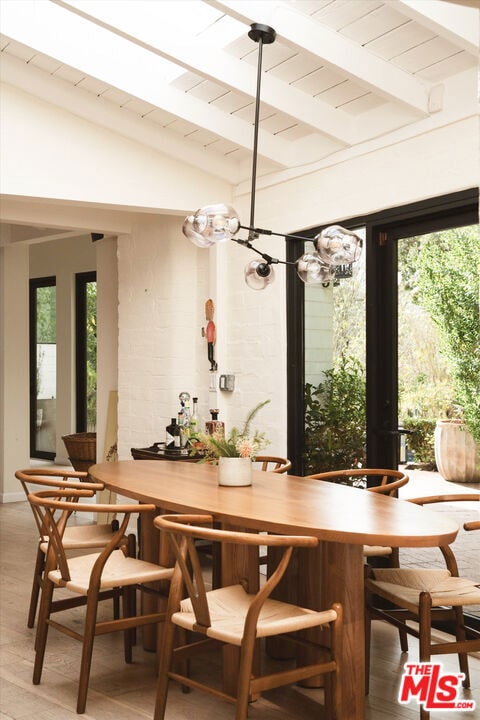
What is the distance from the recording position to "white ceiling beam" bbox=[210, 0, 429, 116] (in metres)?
3.94

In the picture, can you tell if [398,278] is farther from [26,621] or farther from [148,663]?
[26,621]

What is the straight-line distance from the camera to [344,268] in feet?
16.5

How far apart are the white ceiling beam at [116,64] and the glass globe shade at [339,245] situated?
1.89 meters

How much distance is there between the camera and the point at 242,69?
15.0ft

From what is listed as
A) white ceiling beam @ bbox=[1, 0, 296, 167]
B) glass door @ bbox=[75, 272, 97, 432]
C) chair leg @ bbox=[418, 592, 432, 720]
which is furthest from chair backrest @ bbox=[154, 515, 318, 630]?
glass door @ bbox=[75, 272, 97, 432]

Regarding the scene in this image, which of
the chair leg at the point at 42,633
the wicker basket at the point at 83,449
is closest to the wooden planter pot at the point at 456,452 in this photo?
the chair leg at the point at 42,633

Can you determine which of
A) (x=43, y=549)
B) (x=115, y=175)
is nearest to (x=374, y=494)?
(x=43, y=549)

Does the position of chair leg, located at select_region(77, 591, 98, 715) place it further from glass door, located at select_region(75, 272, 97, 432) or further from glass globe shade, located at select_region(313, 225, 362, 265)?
glass door, located at select_region(75, 272, 97, 432)

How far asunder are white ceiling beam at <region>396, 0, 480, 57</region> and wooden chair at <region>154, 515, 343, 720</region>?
2328mm

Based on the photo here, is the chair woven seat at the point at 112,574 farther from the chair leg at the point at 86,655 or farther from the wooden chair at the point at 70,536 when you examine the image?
the wooden chair at the point at 70,536

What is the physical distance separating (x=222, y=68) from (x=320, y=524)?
2750mm

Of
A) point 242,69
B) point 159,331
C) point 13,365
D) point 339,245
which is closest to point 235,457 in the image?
point 339,245

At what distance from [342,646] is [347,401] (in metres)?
2.31

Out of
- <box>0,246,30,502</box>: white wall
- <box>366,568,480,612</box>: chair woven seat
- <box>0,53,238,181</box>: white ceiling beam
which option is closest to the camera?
<box>366,568,480,612</box>: chair woven seat
